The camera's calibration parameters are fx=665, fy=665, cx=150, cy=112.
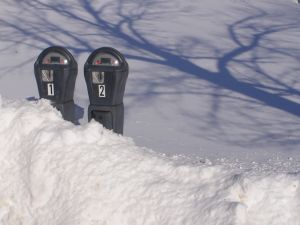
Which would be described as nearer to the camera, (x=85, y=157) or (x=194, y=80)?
(x=85, y=157)

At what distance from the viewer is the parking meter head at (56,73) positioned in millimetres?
5328

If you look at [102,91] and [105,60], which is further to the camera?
[102,91]

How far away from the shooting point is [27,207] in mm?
4609

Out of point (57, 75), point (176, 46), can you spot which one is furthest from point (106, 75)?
point (176, 46)

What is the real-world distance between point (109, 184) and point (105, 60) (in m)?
1.20

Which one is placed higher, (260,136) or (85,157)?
(85,157)

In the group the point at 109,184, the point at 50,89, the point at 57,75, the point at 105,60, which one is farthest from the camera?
the point at 50,89

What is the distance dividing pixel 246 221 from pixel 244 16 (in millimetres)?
9907

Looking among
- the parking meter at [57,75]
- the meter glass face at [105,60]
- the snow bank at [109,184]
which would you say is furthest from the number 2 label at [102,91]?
the snow bank at [109,184]

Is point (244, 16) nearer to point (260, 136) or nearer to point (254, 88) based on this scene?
point (254, 88)

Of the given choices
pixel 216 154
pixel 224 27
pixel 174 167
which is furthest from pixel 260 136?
pixel 224 27

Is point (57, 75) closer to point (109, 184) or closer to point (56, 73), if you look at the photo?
point (56, 73)

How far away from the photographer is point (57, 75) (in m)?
5.38

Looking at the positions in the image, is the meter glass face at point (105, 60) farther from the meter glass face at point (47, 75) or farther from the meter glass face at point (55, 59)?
the meter glass face at point (47, 75)
